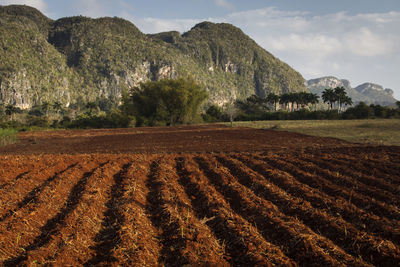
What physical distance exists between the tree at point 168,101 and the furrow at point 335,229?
130 feet

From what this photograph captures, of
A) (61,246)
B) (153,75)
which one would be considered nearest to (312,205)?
(61,246)

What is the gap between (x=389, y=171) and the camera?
7.64m

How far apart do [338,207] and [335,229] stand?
101cm

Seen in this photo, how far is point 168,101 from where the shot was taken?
149ft

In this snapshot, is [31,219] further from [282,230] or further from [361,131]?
[361,131]

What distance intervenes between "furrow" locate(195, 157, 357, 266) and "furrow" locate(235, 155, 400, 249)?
1.04 metres

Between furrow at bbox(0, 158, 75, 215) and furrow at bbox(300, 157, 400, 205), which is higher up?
furrow at bbox(300, 157, 400, 205)

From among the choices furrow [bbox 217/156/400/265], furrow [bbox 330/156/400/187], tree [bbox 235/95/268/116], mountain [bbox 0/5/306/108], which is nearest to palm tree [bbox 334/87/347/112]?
tree [bbox 235/95/268/116]

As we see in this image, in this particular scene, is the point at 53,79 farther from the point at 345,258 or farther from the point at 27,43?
the point at 345,258

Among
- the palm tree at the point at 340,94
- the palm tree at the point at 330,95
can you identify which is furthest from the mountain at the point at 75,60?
the palm tree at the point at 340,94

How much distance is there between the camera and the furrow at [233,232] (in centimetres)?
345

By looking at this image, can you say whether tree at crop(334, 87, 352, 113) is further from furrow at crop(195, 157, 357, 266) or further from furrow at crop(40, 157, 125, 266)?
furrow at crop(40, 157, 125, 266)

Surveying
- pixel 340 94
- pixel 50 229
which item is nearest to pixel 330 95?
pixel 340 94

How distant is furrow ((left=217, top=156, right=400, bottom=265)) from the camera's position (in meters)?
3.53
